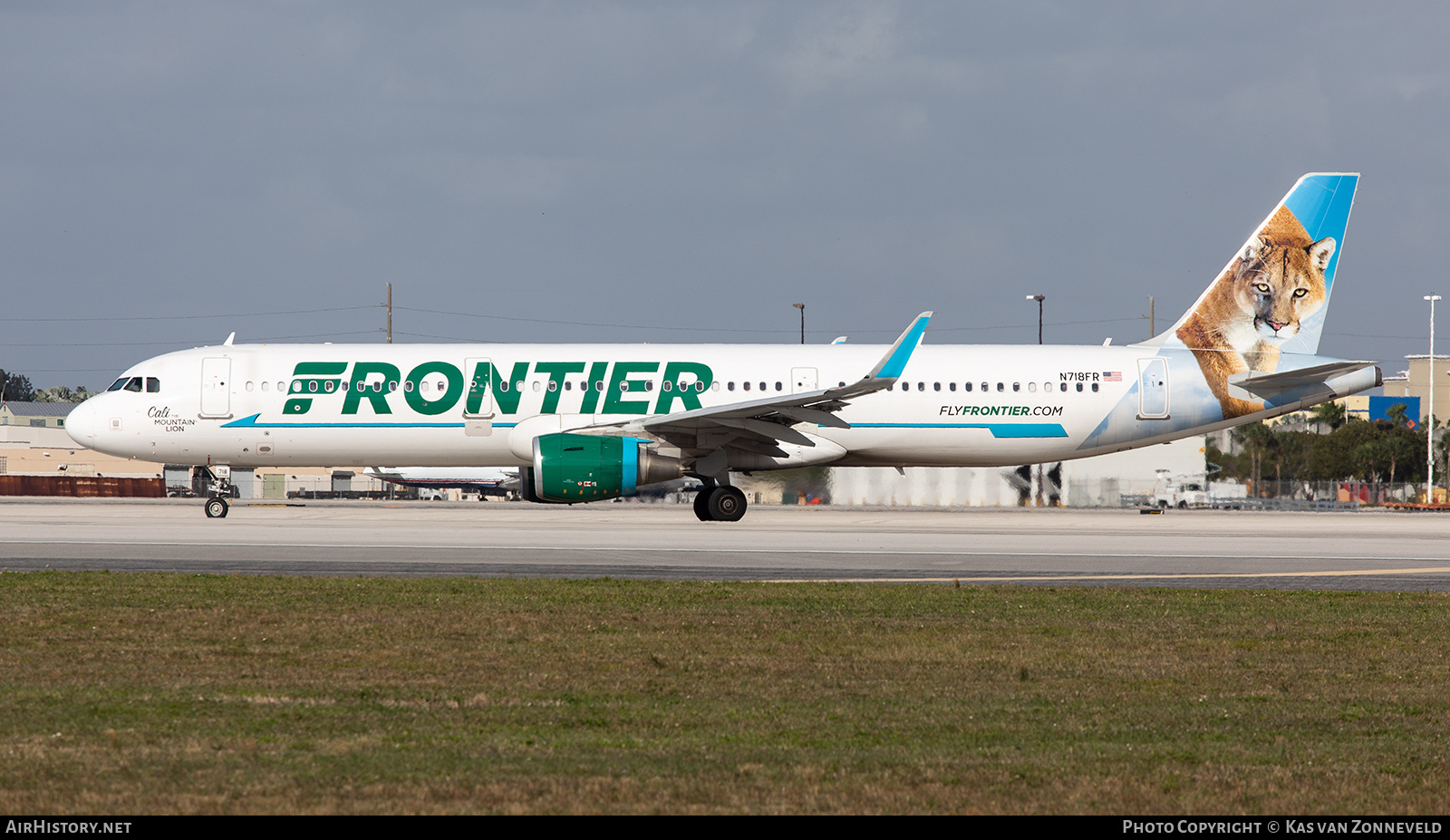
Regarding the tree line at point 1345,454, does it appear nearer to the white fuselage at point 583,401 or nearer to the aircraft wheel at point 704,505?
the white fuselage at point 583,401

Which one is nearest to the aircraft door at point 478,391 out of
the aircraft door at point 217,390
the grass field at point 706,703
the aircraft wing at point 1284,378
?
the aircraft door at point 217,390

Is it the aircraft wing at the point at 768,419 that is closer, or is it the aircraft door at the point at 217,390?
the aircraft wing at the point at 768,419

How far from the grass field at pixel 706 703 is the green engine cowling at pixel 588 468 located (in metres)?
11.5

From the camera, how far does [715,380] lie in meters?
28.3

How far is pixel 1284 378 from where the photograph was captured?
94.5 ft

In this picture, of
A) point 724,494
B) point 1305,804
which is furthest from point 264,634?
point 724,494

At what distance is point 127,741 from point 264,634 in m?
3.86

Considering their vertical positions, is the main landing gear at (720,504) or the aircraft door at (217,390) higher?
the aircraft door at (217,390)

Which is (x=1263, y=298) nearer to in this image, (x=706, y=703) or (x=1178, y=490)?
(x=1178, y=490)

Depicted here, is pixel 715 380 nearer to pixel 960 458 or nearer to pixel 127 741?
pixel 960 458

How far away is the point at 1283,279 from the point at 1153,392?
14.8ft

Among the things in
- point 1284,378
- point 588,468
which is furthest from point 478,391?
point 1284,378

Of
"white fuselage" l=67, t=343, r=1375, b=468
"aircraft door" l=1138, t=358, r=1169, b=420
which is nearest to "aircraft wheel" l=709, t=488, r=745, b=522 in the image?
"white fuselage" l=67, t=343, r=1375, b=468

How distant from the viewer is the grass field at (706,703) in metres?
5.70
